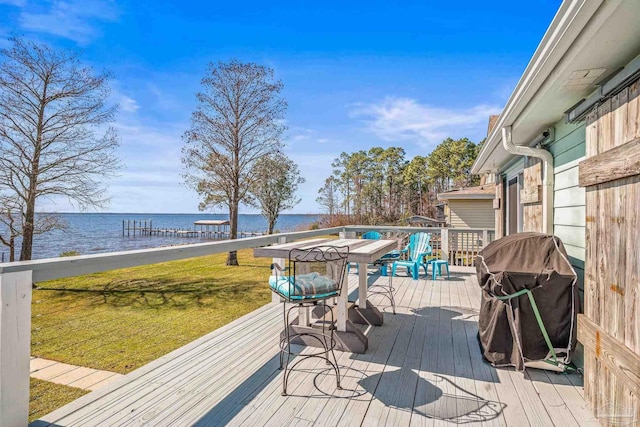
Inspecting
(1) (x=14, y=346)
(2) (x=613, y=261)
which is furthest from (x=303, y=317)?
(2) (x=613, y=261)

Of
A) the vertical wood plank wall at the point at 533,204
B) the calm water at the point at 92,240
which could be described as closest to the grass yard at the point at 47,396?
the vertical wood plank wall at the point at 533,204

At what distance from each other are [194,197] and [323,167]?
12.2 meters

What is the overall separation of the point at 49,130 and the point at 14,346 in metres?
10.6

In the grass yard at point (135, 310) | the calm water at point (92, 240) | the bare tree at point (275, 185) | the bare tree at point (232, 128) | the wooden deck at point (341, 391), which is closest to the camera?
the wooden deck at point (341, 391)

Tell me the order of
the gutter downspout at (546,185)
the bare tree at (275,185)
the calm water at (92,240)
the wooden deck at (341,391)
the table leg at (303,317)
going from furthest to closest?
1. the calm water at (92,240)
2. the bare tree at (275,185)
3. the gutter downspout at (546,185)
4. the table leg at (303,317)
5. the wooden deck at (341,391)

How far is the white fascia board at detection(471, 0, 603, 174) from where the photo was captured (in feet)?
4.90

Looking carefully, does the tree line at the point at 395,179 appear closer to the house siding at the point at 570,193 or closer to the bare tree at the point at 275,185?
the bare tree at the point at 275,185

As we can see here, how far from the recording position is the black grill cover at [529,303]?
2.35 meters

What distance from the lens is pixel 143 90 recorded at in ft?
49.6

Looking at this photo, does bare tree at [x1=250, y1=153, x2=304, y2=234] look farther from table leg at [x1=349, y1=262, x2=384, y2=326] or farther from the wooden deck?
the wooden deck

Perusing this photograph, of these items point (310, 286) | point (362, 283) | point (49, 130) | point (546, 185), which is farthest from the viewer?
point (49, 130)

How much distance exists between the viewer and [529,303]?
238 cm

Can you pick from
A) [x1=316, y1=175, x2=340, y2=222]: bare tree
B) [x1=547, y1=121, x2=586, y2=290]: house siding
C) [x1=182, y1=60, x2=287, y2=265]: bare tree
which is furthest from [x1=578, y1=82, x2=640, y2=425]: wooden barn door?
[x1=316, y1=175, x2=340, y2=222]: bare tree

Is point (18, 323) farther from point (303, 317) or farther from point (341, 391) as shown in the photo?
point (303, 317)
